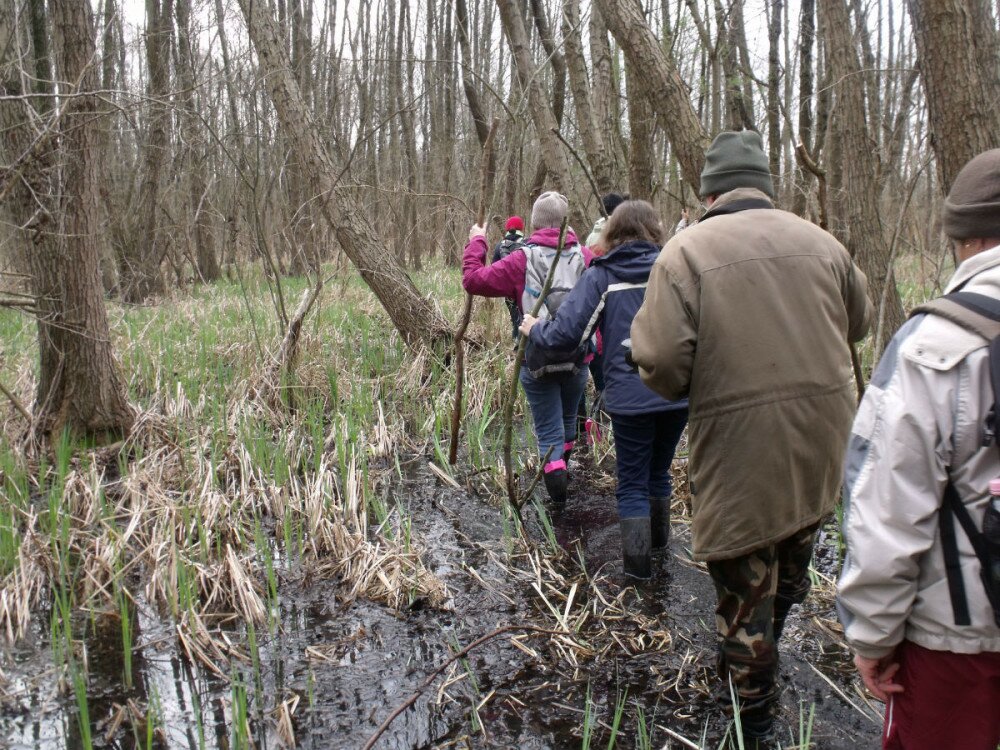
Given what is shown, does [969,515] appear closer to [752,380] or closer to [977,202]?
[977,202]

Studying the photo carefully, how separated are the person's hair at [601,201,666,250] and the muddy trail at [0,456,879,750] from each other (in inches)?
58.9

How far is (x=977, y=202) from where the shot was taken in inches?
55.5

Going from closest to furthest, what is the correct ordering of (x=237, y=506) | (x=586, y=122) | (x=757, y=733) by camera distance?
(x=757, y=733), (x=237, y=506), (x=586, y=122)

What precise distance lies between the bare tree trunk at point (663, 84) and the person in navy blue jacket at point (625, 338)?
1342mm

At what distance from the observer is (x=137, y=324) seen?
797 cm

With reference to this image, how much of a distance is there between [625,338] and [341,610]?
5.72 ft

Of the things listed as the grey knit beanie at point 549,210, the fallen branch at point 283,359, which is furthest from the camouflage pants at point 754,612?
the fallen branch at point 283,359

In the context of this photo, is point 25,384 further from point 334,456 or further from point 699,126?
point 699,126

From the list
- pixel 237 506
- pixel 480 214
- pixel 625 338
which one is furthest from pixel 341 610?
pixel 480 214

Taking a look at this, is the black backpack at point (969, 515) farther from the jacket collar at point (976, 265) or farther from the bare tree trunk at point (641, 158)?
the bare tree trunk at point (641, 158)

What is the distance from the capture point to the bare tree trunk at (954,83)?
346cm

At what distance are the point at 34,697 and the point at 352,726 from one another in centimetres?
117

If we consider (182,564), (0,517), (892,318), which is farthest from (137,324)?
(892,318)

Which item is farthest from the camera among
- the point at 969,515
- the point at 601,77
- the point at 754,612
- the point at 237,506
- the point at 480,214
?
the point at 601,77
